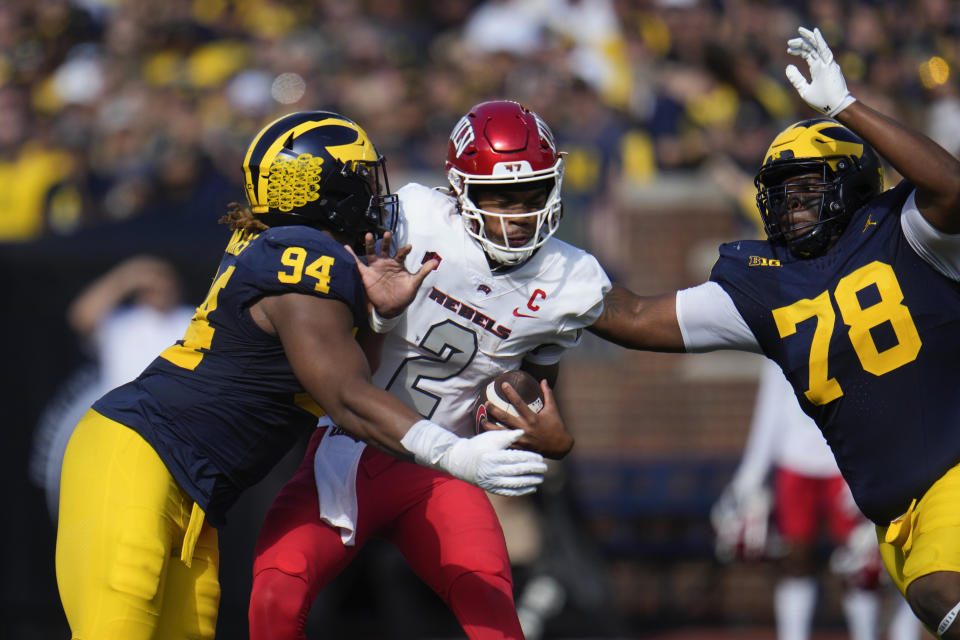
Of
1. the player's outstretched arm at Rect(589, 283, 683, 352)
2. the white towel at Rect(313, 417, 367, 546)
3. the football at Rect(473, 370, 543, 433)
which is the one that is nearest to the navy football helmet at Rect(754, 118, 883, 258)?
the player's outstretched arm at Rect(589, 283, 683, 352)

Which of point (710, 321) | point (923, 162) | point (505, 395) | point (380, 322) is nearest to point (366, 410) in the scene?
point (380, 322)

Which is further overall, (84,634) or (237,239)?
(237,239)

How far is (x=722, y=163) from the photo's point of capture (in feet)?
26.3

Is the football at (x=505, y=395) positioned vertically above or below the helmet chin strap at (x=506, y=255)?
below

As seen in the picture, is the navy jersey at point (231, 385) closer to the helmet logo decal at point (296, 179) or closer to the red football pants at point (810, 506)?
the helmet logo decal at point (296, 179)

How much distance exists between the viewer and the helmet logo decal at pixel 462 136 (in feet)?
11.7

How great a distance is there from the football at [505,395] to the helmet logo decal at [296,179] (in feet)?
2.53

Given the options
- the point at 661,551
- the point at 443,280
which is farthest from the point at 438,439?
the point at 661,551

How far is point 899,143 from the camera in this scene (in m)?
3.29

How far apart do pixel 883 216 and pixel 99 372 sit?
435 cm

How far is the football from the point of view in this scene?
3426 millimetres

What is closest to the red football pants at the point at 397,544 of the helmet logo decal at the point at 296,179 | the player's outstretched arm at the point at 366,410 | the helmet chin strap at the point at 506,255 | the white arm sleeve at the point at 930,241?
the player's outstretched arm at the point at 366,410

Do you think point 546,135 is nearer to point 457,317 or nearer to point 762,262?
point 457,317

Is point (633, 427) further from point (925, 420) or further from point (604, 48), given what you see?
point (925, 420)
